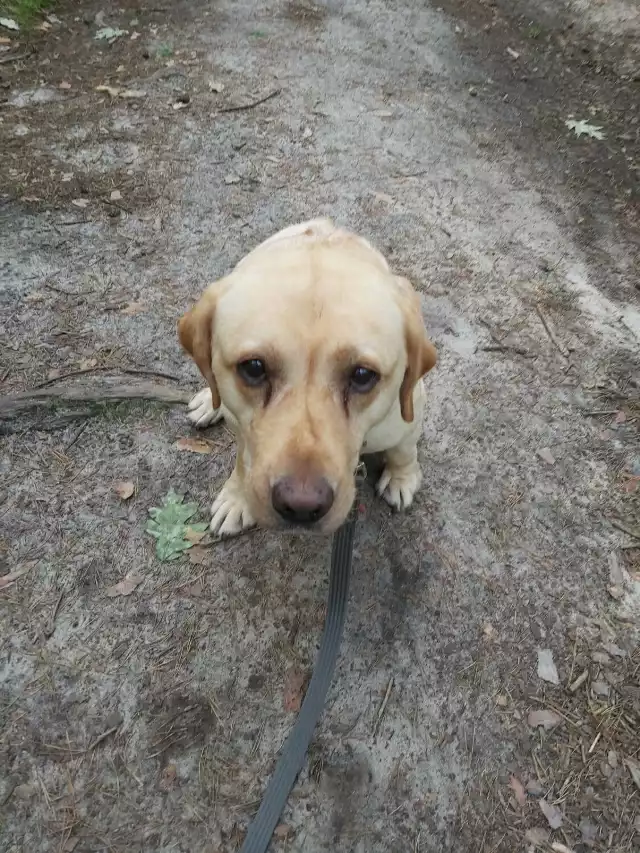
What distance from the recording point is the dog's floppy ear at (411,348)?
7.58 ft

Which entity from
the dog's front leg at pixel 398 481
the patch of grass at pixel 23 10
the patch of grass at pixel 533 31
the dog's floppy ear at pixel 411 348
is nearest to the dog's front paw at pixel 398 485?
the dog's front leg at pixel 398 481

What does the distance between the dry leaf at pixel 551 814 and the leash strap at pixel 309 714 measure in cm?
101

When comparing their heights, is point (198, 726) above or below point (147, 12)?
below

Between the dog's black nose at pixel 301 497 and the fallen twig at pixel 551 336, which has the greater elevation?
the dog's black nose at pixel 301 497

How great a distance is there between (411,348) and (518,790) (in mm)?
1900

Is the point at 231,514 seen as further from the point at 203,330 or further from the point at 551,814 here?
the point at 551,814

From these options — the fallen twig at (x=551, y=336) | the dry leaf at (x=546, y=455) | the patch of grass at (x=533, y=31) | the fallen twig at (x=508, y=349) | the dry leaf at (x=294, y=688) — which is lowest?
the dry leaf at (x=294, y=688)

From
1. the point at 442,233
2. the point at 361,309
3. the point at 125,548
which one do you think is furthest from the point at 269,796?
the point at 442,233

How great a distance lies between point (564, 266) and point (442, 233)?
3.39 feet

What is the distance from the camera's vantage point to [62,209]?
4.53 meters

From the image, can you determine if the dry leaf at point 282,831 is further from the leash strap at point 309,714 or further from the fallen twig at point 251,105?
the fallen twig at point 251,105

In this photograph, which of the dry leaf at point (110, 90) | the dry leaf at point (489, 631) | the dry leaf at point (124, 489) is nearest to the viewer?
the dry leaf at point (489, 631)

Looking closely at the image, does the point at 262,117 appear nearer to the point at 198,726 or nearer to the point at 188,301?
the point at 188,301

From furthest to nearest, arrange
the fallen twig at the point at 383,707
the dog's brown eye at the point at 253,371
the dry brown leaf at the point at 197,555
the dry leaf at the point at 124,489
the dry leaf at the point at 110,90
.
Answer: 1. the dry leaf at the point at 110,90
2. the dry leaf at the point at 124,489
3. the dry brown leaf at the point at 197,555
4. the fallen twig at the point at 383,707
5. the dog's brown eye at the point at 253,371
